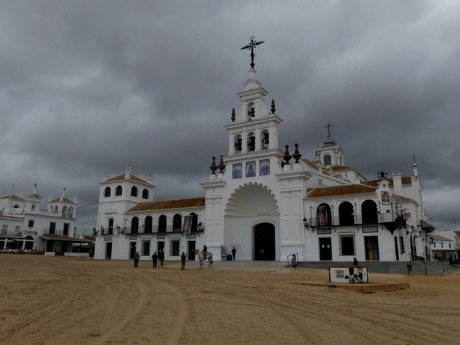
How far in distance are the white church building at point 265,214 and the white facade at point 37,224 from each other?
63.2 ft

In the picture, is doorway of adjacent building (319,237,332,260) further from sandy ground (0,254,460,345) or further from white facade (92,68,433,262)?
sandy ground (0,254,460,345)

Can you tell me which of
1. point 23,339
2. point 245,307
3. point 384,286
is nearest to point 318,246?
point 384,286

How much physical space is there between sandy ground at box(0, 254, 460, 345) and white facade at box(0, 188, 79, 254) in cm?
4962

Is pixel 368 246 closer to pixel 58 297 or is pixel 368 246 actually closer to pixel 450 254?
pixel 58 297

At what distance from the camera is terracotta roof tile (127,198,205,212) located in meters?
41.3

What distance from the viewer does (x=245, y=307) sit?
10789mm

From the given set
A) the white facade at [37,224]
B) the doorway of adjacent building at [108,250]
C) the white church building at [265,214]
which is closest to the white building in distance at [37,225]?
the white facade at [37,224]

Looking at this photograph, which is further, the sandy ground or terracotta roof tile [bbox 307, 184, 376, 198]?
terracotta roof tile [bbox 307, 184, 376, 198]

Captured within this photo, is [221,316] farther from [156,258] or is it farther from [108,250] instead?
[108,250]

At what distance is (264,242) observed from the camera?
35844mm

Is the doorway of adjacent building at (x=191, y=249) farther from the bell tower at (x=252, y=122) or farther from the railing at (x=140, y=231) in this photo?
the bell tower at (x=252, y=122)

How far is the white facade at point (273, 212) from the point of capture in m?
31.0

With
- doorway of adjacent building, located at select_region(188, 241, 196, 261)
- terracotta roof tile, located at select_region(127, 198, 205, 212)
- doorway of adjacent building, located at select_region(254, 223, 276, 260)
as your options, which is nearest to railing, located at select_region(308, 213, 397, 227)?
doorway of adjacent building, located at select_region(254, 223, 276, 260)

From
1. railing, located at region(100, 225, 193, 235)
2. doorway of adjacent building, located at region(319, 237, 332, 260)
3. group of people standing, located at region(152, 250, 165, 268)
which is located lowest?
group of people standing, located at region(152, 250, 165, 268)
